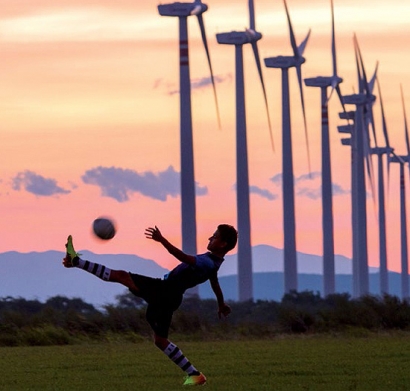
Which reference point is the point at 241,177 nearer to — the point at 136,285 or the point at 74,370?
the point at 74,370

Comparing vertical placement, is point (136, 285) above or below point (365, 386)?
above

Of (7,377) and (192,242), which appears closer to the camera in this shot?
(7,377)

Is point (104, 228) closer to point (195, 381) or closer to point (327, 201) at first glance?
point (195, 381)

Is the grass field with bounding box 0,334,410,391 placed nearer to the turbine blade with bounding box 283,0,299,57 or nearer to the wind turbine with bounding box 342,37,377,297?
the turbine blade with bounding box 283,0,299,57

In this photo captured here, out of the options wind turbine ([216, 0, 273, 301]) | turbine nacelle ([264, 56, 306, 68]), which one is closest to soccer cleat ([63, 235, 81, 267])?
wind turbine ([216, 0, 273, 301])

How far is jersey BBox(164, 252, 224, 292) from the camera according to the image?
25125 millimetres

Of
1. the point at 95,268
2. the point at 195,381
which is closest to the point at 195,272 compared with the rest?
the point at 95,268

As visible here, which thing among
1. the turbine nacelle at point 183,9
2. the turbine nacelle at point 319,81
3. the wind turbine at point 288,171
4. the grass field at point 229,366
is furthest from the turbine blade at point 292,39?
the grass field at point 229,366

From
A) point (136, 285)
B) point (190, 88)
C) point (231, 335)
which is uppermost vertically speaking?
point (190, 88)

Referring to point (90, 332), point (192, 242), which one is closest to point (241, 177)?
point (192, 242)

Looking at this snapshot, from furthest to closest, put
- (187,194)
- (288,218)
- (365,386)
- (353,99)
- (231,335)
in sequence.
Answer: (353,99) → (288,218) → (187,194) → (231,335) → (365,386)

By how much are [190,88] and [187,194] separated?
493cm

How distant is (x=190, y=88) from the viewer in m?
74.2

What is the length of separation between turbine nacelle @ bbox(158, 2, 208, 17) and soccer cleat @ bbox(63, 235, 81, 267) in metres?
51.5
